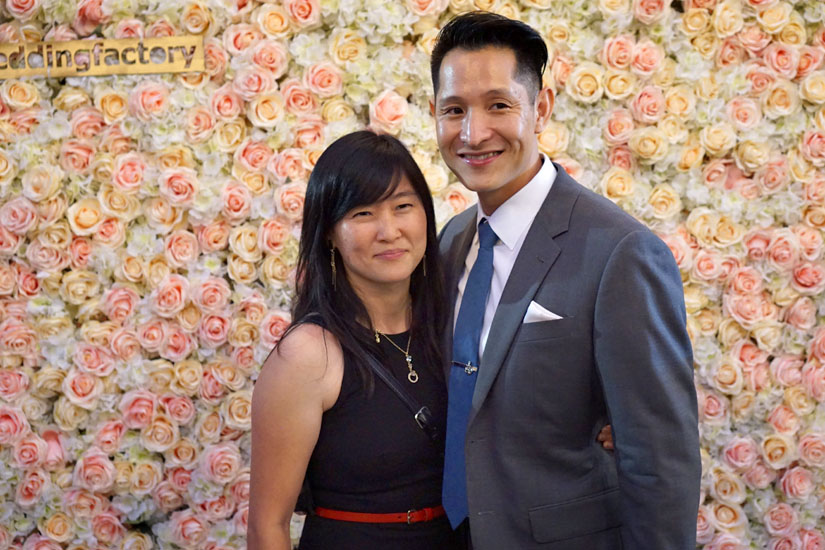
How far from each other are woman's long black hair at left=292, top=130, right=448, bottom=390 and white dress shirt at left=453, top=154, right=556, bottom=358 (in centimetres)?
11

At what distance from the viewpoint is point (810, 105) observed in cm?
254

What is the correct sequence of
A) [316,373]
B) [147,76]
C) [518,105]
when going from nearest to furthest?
[316,373] → [518,105] → [147,76]

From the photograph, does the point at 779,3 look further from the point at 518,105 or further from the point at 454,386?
the point at 454,386

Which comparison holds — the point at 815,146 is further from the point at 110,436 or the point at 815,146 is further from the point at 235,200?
the point at 110,436

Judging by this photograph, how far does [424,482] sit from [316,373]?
346 millimetres

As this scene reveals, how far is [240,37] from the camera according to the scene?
246cm

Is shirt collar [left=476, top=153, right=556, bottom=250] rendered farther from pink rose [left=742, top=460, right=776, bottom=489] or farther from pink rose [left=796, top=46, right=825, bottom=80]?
pink rose [left=742, top=460, right=776, bottom=489]

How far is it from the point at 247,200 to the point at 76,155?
0.57 meters

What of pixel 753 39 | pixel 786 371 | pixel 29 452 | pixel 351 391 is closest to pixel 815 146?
pixel 753 39

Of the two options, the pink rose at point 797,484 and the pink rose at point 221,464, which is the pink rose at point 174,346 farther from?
the pink rose at point 797,484

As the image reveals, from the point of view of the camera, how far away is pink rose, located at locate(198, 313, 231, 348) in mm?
2473

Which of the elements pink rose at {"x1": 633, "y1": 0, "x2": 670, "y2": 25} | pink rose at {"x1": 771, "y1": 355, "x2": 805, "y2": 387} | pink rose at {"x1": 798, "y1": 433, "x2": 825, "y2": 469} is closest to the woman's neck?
pink rose at {"x1": 633, "y1": 0, "x2": 670, "y2": 25}

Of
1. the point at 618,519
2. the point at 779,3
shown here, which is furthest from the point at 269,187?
the point at 779,3

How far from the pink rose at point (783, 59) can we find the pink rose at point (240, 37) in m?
1.66
